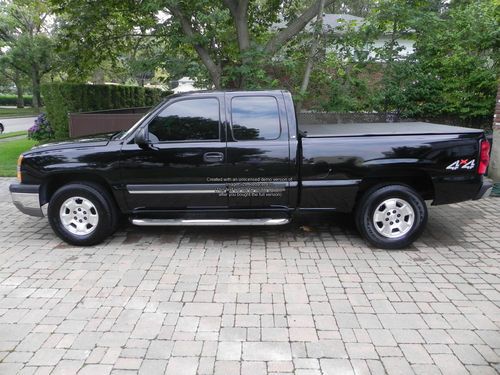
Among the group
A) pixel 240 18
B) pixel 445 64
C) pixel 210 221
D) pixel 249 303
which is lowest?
pixel 249 303

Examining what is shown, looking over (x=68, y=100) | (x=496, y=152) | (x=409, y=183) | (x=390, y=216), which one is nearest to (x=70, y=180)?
(x=390, y=216)

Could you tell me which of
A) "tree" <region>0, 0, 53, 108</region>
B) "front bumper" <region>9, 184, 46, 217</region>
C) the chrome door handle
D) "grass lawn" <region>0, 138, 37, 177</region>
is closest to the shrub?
"grass lawn" <region>0, 138, 37, 177</region>

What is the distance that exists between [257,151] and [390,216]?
1788 mm

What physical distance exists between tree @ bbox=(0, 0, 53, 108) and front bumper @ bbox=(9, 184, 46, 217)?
33.1 meters

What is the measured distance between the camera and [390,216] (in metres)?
5.14

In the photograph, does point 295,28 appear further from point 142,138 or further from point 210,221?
point 210,221

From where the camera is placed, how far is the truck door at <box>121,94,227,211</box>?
5062 mm

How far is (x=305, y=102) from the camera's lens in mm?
9672

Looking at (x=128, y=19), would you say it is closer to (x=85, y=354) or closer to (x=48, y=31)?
(x=85, y=354)

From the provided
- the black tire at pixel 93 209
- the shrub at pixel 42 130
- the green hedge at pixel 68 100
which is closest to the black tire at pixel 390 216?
the black tire at pixel 93 209

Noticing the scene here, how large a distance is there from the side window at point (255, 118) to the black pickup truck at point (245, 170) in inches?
0.5

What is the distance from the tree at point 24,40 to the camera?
3525cm

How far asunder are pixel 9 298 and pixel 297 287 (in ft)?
8.97

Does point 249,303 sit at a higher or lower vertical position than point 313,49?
lower
